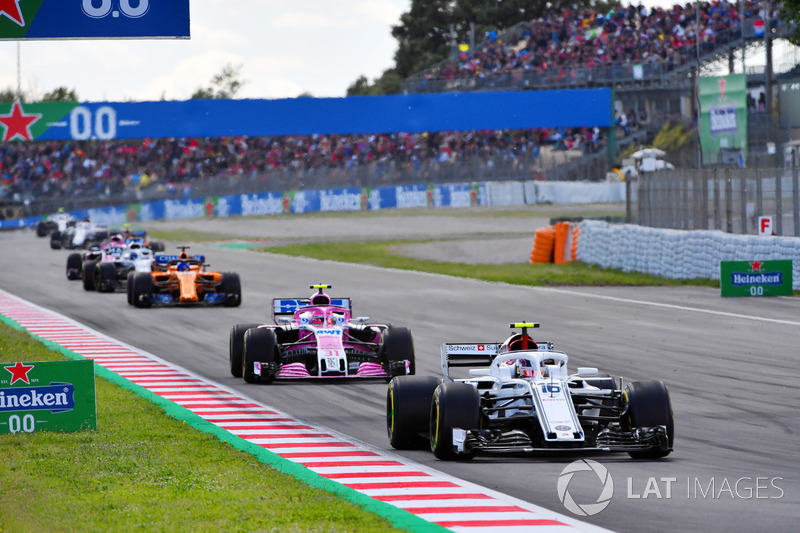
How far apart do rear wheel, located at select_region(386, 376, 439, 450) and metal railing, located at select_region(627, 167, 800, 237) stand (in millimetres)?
17723

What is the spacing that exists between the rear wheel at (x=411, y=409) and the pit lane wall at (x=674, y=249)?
17.3 meters

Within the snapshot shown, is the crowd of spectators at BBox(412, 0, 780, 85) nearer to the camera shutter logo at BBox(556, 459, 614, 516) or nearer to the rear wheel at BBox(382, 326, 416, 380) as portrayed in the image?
the rear wheel at BBox(382, 326, 416, 380)

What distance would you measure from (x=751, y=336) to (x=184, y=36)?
460 inches

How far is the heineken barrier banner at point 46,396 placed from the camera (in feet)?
36.8

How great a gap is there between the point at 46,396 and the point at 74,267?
23.3 meters

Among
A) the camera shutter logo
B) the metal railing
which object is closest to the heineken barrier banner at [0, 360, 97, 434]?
the camera shutter logo

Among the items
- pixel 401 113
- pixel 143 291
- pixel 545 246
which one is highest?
pixel 401 113

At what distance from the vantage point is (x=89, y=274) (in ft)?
100

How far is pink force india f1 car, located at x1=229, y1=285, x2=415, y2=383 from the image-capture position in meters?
15.5

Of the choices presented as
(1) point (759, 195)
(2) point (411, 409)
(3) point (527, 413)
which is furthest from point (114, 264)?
(3) point (527, 413)

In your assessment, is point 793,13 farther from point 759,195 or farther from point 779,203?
point 779,203

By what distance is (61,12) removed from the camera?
36.8ft

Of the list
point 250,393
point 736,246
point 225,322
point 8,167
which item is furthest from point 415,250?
point 8,167

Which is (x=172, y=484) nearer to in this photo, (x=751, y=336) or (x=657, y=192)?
(x=751, y=336)
